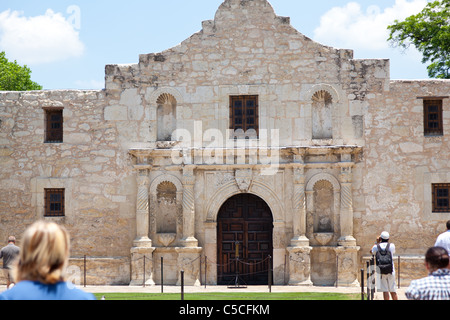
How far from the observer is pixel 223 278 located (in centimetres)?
1889

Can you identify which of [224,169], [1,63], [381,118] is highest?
[1,63]

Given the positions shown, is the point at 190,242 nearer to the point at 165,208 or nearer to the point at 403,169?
the point at 165,208

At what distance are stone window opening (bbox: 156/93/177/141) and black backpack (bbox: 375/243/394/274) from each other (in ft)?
26.4

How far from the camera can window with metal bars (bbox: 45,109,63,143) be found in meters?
19.7

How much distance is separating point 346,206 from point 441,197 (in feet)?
8.52

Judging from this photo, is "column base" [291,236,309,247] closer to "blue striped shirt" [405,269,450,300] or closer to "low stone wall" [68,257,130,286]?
"low stone wall" [68,257,130,286]

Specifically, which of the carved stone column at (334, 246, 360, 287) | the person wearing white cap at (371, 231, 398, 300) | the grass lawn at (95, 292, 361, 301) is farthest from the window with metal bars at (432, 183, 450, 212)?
the person wearing white cap at (371, 231, 398, 300)

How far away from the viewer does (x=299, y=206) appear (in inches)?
727

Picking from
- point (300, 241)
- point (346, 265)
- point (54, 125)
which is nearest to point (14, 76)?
point (54, 125)

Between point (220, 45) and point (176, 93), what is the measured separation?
183 centimetres

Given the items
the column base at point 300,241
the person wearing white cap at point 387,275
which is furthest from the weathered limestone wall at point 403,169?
the person wearing white cap at point 387,275

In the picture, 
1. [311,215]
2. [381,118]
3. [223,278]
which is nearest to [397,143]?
[381,118]

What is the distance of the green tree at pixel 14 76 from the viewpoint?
114 feet
